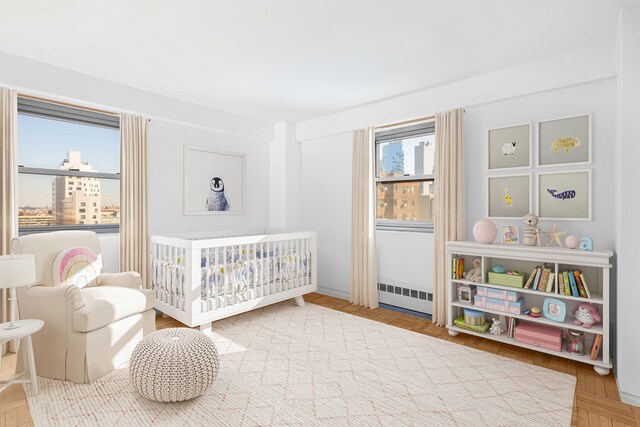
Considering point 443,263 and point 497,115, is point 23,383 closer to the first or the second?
point 443,263

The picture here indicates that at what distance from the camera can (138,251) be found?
3369mm

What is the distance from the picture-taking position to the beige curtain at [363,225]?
390cm

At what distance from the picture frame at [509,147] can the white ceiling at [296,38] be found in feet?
1.80

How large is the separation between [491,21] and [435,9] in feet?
1.41

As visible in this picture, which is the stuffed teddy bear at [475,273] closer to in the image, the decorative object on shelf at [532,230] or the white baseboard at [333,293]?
the decorative object on shelf at [532,230]

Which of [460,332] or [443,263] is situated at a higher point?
[443,263]

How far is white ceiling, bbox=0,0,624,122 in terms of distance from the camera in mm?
2043

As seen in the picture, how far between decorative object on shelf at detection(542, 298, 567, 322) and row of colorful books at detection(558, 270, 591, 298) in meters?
0.10

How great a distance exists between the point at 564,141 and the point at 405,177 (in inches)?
59.7

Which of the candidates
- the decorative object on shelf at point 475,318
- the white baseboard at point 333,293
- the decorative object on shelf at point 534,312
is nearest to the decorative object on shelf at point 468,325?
the decorative object on shelf at point 475,318

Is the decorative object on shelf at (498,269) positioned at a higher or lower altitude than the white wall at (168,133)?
lower

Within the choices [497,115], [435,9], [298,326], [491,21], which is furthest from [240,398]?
[497,115]

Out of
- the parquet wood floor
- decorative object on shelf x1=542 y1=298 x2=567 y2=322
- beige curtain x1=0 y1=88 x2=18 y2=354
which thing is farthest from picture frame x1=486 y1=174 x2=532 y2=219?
beige curtain x1=0 y1=88 x2=18 y2=354

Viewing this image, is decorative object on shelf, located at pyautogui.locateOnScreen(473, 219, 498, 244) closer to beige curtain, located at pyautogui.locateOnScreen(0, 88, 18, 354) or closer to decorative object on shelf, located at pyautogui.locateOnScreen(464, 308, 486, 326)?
decorative object on shelf, located at pyautogui.locateOnScreen(464, 308, 486, 326)
